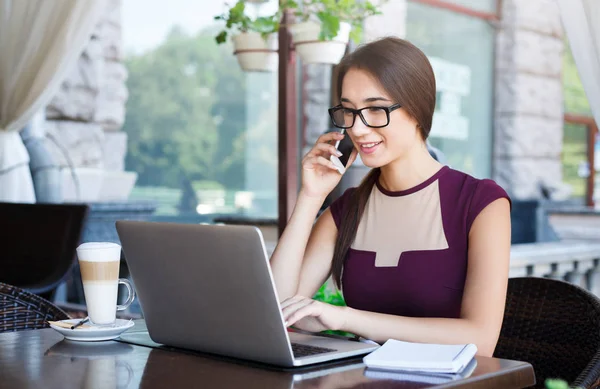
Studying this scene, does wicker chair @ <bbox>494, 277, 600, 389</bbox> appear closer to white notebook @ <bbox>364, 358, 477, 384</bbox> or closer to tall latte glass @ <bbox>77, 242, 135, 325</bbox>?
white notebook @ <bbox>364, 358, 477, 384</bbox>

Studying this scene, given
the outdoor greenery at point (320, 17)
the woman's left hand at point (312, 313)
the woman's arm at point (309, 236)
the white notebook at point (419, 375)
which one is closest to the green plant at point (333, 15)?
the outdoor greenery at point (320, 17)

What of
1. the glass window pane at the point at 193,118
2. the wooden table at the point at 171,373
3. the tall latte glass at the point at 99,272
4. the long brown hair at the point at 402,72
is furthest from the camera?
the glass window pane at the point at 193,118

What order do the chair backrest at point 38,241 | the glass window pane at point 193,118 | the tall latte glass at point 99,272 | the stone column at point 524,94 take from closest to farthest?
1. the tall latte glass at point 99,272
2. the chair backrest at point 38,241
3. the glass window pane at point 193,118
4. the stone column at point 524,94

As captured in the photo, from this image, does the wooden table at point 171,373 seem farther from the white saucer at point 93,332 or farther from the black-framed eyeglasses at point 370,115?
the black-framed eyeglasses at point 370,115

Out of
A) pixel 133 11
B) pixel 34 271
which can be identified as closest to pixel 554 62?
pixel 133 11

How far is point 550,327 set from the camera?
164 cm

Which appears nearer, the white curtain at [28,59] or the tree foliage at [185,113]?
the white curtain at [28,59]

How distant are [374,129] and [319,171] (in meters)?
0.23

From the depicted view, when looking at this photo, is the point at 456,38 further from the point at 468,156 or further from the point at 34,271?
the point at 34,271

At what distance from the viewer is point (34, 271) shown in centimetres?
314

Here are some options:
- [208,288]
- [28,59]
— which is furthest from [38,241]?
[208,288]

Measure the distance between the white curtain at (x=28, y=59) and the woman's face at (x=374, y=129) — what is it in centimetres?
223

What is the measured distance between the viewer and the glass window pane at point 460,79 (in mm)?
7359

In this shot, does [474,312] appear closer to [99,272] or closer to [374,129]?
[374,129]
